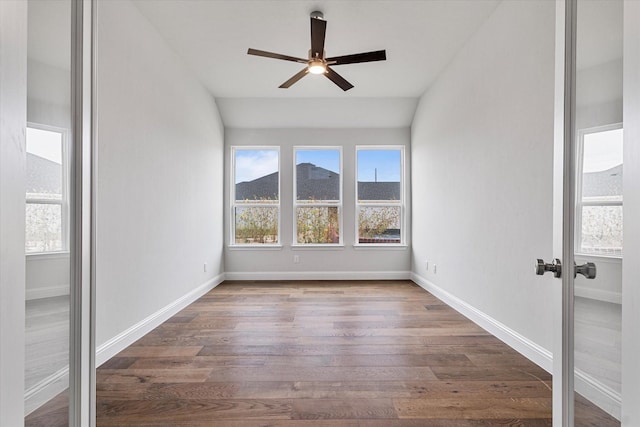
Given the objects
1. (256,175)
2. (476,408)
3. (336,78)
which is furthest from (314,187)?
(476,408)

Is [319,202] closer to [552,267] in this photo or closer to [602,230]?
[552,267]

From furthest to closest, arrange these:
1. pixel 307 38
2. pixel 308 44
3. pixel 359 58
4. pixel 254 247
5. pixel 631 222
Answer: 1. pixel 254 247
2. pixel 308 44
3. pixel 307 38
4. pixel 359 58
5. pixel 631 222

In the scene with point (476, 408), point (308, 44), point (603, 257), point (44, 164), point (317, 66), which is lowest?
point (476, 408)

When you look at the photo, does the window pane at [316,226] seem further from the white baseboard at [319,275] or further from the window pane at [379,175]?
the window pane at [379,175]

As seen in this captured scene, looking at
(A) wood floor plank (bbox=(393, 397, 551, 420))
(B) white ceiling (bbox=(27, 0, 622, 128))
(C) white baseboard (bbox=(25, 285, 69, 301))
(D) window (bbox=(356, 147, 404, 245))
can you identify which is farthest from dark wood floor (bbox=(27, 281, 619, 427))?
(B) white ceiling (bbox=(27, 0, 622, 128))

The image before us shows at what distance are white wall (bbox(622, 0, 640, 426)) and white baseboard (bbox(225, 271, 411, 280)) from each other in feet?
15.4

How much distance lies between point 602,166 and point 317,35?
2325 mm

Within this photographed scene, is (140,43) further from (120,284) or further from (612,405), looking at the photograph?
(612,405)

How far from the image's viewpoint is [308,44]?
11.1 ft

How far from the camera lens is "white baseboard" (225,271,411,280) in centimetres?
537

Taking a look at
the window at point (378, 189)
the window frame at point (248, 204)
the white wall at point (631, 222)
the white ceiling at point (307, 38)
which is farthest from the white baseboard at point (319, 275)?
the white wall at point (631, 222)

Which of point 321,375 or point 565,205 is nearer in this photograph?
point 565,205

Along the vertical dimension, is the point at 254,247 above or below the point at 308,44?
below

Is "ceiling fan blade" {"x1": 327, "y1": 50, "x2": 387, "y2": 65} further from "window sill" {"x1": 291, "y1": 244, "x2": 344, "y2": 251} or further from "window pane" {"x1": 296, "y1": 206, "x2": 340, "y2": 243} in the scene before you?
"window sill" {"x1": 291, "y1": 244, "x2": 344, "y2": 251}
